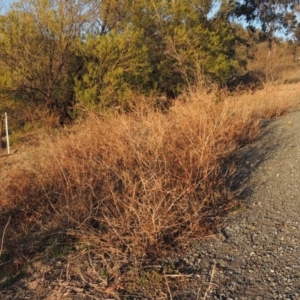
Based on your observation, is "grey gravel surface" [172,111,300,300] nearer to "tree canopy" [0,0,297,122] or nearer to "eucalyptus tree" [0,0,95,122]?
"tree canopy" [0,0,297,122]

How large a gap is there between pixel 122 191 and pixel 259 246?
5.49 ft

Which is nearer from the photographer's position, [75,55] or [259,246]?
[259,246]

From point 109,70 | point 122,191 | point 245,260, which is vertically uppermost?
point 109,70

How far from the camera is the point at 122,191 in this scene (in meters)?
4.79

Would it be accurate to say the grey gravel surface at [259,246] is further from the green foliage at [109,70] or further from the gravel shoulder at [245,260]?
the green foliage at [109,70]

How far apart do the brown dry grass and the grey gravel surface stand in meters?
0.28

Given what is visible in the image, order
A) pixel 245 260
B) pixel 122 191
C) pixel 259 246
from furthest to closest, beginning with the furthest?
pixel 122 191 → pixel 259 246 → pixel 245 260

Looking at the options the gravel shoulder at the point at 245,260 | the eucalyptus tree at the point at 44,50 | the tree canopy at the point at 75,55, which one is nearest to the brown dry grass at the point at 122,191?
the gravel shoulder at the point at 245,260

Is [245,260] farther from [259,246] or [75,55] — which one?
[75,55]

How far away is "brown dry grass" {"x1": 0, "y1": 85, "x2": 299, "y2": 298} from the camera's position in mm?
4055

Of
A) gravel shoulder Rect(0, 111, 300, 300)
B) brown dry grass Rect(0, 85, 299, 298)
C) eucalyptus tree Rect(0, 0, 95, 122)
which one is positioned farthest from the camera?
eucalyptus tree Rect(0, 0, 95, 122)

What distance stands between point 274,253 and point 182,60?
1340 cm

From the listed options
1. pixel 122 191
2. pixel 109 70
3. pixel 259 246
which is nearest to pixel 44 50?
pixel 109 70

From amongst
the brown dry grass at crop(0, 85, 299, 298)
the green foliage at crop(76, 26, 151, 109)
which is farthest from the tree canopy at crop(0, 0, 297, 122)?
the brown dry grass at crop(0, 85, 299, 298)
